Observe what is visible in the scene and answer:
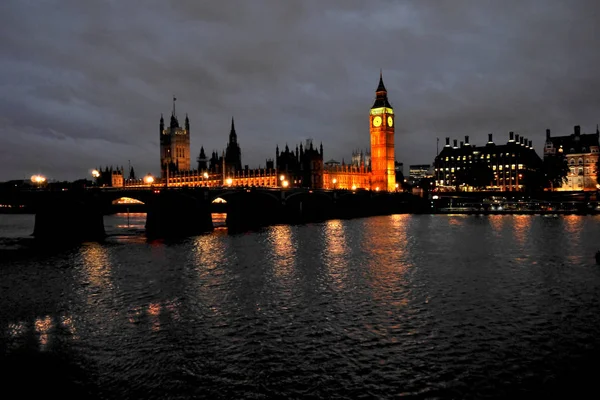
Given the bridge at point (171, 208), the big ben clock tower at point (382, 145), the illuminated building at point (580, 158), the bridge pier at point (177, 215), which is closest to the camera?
the bridge at point (171, 208)

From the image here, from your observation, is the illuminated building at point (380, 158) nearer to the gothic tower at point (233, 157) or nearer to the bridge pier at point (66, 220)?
the gothic tower at point (233, 157)

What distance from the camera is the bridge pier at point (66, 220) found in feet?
175

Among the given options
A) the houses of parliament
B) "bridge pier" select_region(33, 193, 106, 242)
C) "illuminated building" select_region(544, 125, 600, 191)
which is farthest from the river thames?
"illuminated building" select_region(544, 125, 600, 191)

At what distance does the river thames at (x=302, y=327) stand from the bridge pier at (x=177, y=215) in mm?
24321

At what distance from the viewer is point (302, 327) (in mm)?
17656

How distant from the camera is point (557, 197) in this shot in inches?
4685

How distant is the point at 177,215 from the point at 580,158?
381 feet

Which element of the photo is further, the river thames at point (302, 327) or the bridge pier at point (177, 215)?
the bridge pier at point (177, 215)

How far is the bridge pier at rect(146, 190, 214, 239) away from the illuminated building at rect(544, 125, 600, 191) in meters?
106

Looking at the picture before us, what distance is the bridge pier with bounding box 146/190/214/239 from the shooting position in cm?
5938

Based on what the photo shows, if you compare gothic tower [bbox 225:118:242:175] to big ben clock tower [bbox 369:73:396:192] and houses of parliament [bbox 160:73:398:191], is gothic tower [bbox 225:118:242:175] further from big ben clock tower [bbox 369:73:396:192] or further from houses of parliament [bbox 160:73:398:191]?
big ben clock tower [bbox 369:73:396:192]

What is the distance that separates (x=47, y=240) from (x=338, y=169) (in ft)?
365

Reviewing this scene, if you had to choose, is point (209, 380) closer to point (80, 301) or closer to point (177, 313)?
point (177, 313)

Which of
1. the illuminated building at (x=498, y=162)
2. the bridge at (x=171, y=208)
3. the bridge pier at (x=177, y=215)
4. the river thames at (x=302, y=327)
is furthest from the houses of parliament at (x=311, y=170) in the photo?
the river thames at (x=302, y=327)
